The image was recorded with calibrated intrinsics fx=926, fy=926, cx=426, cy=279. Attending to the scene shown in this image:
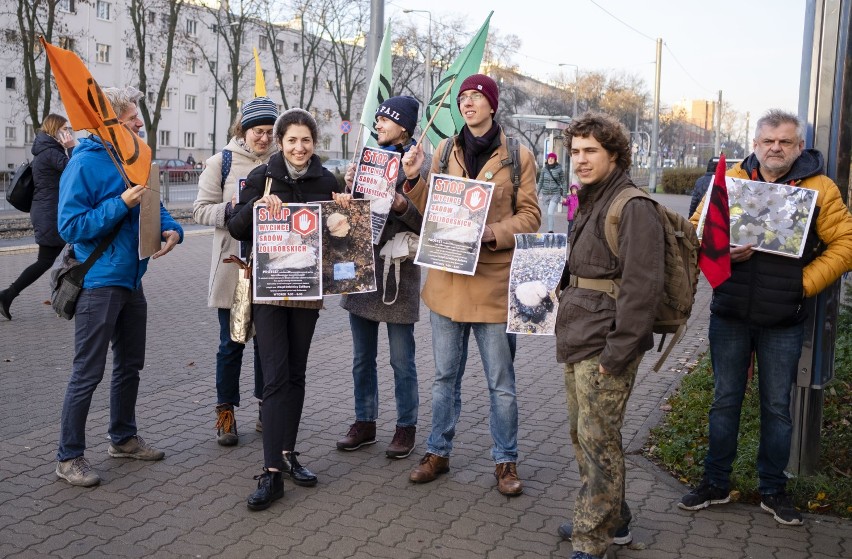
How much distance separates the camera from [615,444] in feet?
13.1

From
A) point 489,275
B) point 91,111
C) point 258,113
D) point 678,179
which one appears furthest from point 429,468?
point 678,179

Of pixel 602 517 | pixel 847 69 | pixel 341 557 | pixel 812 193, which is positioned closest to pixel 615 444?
pixel 602 517

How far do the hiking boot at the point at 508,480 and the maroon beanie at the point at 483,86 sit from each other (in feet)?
6.35

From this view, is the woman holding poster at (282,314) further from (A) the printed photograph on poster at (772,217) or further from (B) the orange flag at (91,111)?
(A) the printed photograph on poster at (772,217)

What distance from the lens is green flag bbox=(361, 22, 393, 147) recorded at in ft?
19.7

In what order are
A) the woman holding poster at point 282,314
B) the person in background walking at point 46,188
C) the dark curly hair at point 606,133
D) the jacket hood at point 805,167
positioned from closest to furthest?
the dark curly hair at point 606,133 < the jacket hood at point 805,167 < the woman holding poster at point 282,314 < the person in background walking at point 46,188

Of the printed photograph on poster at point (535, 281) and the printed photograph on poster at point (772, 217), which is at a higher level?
the printed photograph on poster at point (772, 217)

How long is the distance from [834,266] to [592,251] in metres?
1.37

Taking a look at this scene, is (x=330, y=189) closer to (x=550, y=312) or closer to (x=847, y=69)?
(x=550, y=312)

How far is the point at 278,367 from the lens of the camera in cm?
482

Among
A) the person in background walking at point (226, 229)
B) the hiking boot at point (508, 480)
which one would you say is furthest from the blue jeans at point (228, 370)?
the hiking boot at point (508, 480)

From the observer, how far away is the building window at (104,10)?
67062 mm

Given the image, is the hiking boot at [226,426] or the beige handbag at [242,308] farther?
the hiking boot at [226,426]

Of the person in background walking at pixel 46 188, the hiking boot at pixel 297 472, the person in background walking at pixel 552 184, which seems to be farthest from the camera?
the person in background walking at pixel 552 184
